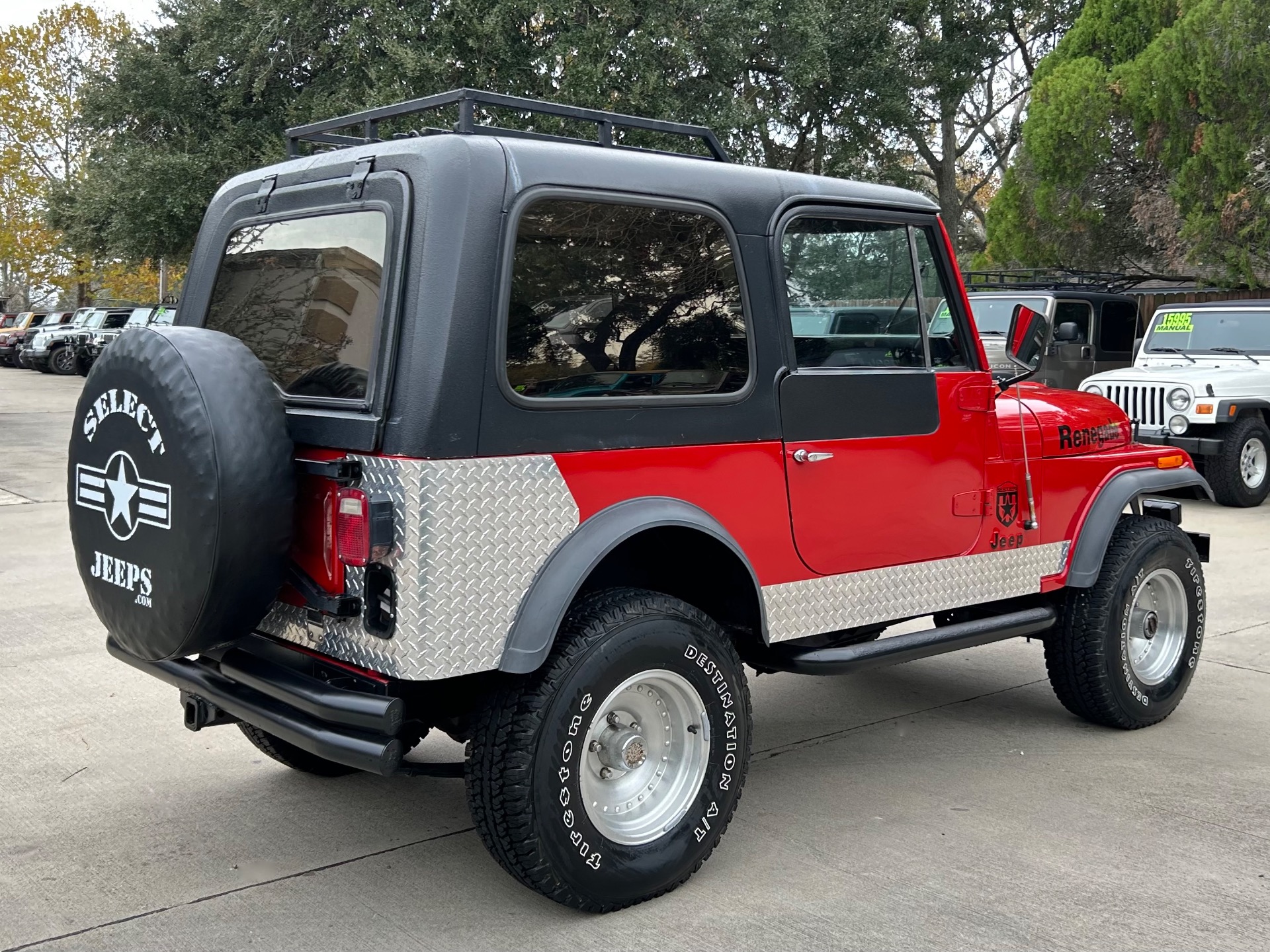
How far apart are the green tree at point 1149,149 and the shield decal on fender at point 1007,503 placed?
46.0ft

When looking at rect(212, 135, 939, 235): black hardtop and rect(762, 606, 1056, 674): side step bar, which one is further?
rect(762, 606, 1056, 674): side step bar

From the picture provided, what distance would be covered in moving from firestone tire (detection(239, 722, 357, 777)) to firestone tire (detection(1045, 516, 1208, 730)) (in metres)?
2.84

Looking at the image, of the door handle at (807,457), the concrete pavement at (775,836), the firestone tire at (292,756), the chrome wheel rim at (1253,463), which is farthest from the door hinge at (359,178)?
the chrome wheel rim at (1253,463)

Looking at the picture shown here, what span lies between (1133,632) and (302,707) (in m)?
3.48

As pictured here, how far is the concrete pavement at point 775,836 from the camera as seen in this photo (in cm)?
341

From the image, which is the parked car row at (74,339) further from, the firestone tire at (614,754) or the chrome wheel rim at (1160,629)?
the firestone tire at (614,754)

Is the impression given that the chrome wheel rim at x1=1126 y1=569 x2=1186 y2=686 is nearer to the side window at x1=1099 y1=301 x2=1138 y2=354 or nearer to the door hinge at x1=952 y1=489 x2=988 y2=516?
the door hinge at x1=952 y1=489 x2=988 y2=516

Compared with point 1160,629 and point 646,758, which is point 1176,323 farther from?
point 646,758

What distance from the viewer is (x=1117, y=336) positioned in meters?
15.5

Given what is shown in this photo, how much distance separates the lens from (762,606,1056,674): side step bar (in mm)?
4035

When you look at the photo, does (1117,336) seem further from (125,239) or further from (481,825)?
(125,239)

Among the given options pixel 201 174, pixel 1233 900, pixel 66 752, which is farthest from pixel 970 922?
pixel 201 174

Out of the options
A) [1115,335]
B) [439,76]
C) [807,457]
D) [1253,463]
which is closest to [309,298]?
[807,457]

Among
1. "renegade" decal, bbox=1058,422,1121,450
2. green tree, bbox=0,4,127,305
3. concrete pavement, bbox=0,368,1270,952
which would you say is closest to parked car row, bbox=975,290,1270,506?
"renegade" decal, bbox=1058,422,1121,450
